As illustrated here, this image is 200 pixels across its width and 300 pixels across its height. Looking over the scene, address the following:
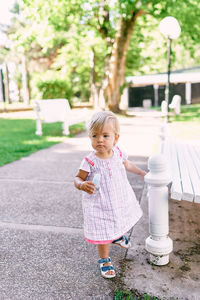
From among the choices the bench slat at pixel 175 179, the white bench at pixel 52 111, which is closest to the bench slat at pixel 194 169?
the bench slat at pixel 175 179

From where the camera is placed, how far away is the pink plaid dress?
231 cm

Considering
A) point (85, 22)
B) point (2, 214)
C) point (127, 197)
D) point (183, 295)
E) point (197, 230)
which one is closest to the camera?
point (183, 295)

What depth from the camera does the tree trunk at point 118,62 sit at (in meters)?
15.6

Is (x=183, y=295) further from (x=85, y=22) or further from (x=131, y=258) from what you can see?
(x=85, y=22)

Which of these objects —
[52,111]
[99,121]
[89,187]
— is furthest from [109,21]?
[89,187]

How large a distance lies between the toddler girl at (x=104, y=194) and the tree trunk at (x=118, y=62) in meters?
14.2

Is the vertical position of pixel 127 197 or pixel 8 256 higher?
pixel 127 197

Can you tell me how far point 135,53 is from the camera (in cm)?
2406

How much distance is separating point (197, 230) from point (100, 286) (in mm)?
1259

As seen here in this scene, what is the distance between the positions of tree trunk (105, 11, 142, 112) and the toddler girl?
14.2 m

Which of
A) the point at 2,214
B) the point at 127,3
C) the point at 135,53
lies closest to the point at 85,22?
the point at 127,3

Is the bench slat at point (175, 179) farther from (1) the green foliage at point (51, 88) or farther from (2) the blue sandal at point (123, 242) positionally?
(1) the green foliage at point (51, 88)

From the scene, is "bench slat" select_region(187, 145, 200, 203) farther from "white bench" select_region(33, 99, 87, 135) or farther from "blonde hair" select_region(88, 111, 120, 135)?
"white bench" select_region(33, 99, 87, 135)

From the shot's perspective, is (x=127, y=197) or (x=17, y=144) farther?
(x=17, y=144)
